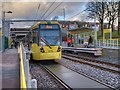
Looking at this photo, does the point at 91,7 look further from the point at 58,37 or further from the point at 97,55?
the point at 58,37

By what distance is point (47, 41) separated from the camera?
2102cm

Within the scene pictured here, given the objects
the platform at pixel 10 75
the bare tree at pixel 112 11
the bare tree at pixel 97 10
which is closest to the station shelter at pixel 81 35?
the bare tree at pixel 97 10

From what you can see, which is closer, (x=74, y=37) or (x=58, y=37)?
(x=58, y=37)

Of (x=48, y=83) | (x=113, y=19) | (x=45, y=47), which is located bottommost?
(x=48, y=83)

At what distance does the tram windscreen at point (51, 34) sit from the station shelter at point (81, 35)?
17.4m

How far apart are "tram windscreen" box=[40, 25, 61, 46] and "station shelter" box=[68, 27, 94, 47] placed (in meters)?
17.4

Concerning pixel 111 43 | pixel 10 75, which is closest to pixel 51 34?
pixel 10 75

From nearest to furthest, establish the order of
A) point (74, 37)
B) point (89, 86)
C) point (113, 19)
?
point (89, 86) → point (74, 37) → point (113, 19)

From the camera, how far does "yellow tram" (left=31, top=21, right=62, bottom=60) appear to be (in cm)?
2092

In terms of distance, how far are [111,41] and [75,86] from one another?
24783mm

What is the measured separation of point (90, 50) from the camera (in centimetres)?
2975

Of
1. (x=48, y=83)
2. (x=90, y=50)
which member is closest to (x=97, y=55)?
(x=90, y=50)

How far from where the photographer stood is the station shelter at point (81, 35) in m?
40.1

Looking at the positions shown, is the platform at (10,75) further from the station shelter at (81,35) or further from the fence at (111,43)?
the station shelter at (81,35)
